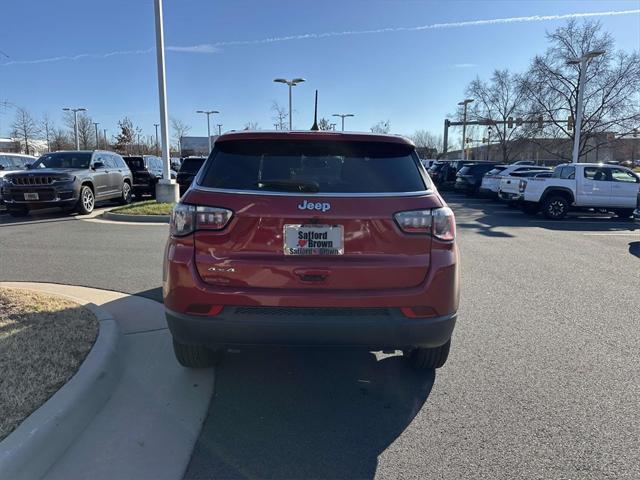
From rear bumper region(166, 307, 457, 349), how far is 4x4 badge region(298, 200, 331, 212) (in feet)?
2.00

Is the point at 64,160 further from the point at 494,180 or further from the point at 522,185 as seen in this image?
the point at 494,180

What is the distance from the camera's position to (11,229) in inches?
419

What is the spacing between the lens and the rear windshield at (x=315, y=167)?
305 cm

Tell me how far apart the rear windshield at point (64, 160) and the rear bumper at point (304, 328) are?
1263 centimetres

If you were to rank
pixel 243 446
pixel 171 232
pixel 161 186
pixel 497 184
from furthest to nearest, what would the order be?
pixel 497 184
pixel 161 186
pixel 171 232
pixel 243 446

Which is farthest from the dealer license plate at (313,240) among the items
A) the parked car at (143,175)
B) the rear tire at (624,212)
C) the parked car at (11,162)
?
the parked car at (143,175)

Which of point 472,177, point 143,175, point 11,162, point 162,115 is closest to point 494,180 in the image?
point 472,177

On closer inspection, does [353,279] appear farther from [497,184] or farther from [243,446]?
[497,184]

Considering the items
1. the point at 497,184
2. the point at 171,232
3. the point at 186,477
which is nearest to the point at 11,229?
the point at 171,232

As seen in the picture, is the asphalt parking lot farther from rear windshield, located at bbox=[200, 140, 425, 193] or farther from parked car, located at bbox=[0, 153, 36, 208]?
parked car, located at bbox=[0, 153, 36, 208]

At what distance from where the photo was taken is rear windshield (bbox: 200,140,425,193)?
305cm

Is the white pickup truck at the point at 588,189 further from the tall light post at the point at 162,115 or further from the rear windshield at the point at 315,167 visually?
the rear windshield at the point at 315,167

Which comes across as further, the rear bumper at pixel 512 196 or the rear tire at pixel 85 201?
the rear bumper at pixel 512 196

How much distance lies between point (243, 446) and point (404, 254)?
1.51 m
